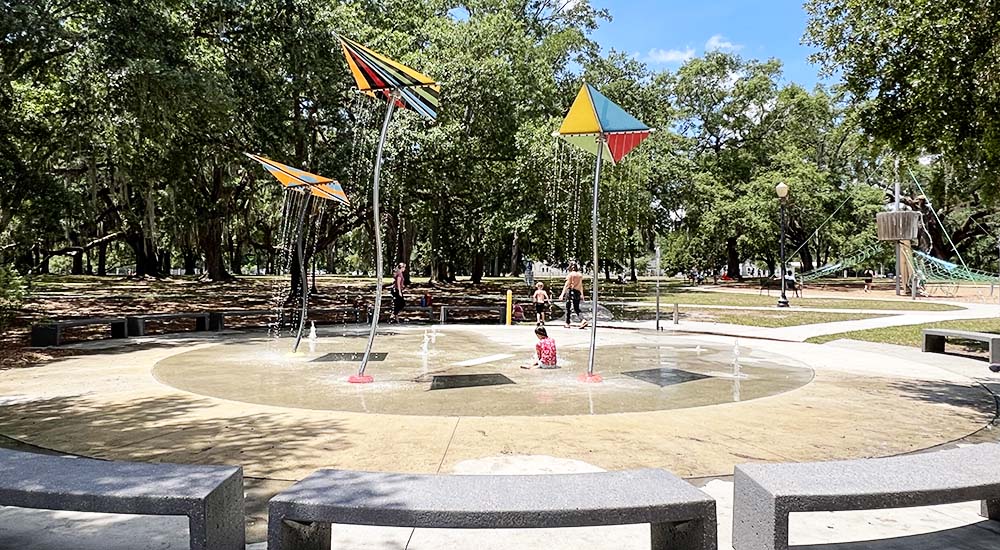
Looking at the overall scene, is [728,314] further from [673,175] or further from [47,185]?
[47,185]

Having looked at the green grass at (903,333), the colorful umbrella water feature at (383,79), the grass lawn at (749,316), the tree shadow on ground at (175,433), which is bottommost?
the green grass at (903,333)

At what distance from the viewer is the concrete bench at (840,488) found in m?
3.56

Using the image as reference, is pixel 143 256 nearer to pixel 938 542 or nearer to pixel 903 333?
pixel 903 333

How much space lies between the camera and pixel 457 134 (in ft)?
76.0

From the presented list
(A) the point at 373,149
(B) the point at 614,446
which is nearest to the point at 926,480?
(B) the point at 614,446

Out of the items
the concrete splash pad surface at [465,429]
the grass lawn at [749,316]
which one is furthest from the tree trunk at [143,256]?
the concrete splash pad surface at [465,429]

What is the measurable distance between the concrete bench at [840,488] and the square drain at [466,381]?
6268 mm

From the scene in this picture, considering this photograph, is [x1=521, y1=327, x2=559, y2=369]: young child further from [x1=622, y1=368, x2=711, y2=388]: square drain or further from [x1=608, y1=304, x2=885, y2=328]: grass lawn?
[x1=608, y1=304, x2=885, y2=328]: grass lawn

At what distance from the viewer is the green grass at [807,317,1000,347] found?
16.2 meters

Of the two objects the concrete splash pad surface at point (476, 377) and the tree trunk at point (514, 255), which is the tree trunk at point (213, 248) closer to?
the tree trunk at point (514, 255)

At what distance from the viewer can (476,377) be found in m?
10.7

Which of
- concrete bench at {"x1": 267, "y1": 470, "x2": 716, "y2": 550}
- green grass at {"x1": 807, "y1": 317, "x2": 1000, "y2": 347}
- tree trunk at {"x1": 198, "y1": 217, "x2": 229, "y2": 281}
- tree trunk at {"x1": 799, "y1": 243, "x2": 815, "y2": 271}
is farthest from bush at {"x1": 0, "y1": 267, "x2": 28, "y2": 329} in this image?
tree trunk at {"x1": 799, "y1": 243, "x2": 815, "y2": 271}

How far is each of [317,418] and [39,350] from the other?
10.4 metres

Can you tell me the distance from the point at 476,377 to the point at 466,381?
0.44 meters
